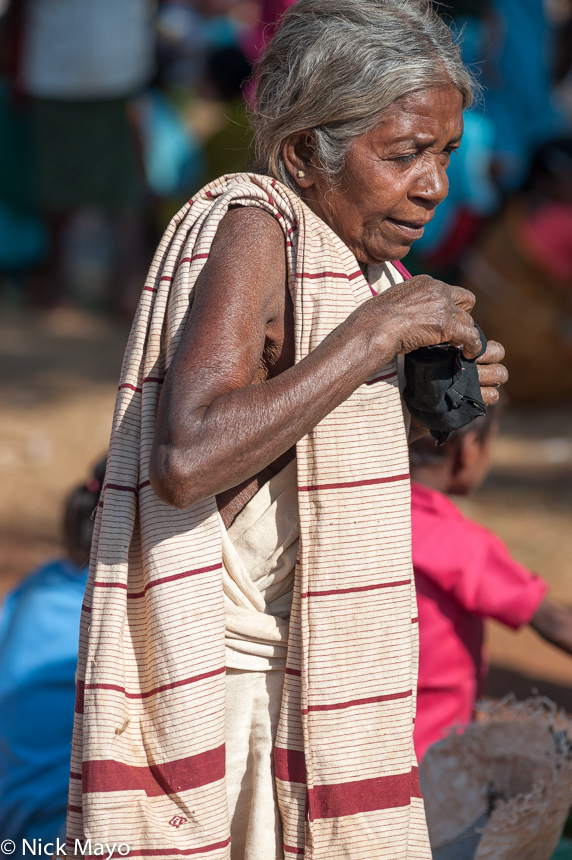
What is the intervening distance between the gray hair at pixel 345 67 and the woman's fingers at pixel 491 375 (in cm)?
46

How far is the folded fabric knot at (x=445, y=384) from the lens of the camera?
5.25ft

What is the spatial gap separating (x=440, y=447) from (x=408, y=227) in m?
1.00

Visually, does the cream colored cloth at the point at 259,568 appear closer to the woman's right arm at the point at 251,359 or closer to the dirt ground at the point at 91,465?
the woman's right arm at the point at 251,359

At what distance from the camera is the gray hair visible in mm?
1559

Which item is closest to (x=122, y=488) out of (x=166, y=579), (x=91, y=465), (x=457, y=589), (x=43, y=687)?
(x=166, y=579)

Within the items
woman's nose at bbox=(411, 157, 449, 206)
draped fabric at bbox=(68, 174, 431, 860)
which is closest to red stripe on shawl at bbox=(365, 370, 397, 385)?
draped fabric at bbox=(68, 174, 431, 860)

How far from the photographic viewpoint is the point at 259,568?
5.56 ft

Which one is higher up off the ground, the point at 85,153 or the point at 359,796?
the point at 85,153

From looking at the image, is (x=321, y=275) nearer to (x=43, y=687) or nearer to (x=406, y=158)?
(x=406, y=158)

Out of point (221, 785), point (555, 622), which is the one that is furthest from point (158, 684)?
point (555, 622)

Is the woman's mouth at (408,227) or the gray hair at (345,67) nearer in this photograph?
the gray hair at (345,67)

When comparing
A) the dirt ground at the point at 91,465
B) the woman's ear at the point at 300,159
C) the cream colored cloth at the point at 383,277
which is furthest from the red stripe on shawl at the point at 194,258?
the dirt ground at the point at 91,465

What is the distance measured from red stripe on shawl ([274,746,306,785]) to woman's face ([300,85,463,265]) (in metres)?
0.93

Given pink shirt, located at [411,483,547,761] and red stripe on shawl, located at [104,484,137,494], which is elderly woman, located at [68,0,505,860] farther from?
pink shirt, located at [411,483,547,761]
